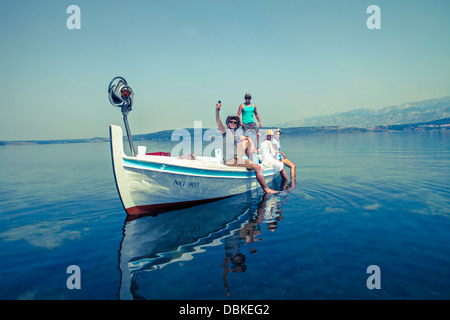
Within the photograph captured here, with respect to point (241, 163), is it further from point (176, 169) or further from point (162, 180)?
point (162, 180)

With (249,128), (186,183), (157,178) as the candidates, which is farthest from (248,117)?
(157,178)

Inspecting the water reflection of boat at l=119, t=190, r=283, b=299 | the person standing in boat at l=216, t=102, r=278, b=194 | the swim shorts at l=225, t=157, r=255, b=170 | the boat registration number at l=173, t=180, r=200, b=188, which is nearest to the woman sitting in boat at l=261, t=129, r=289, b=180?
the person standing in boat at l=216, t=102, r=278, b=194

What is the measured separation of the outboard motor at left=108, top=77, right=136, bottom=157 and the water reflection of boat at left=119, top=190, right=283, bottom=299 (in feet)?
11.5

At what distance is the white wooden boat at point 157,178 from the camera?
8406mm

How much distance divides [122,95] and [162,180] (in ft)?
11.1

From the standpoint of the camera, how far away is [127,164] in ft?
27.7

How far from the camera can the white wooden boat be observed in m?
8.41

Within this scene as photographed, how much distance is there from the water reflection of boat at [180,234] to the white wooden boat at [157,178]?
543 mm

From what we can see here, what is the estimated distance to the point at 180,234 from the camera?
7.81m

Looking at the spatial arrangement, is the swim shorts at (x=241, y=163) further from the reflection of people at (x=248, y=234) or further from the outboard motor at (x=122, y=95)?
the outboard motor at (x=122, y=95)

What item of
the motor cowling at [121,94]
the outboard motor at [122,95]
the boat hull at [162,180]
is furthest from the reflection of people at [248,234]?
the motor cowling at [121,94]

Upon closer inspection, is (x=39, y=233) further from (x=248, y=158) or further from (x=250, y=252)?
(x=248, y=158)
